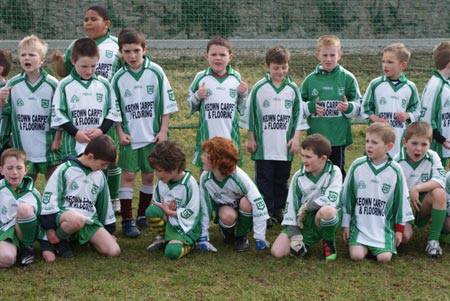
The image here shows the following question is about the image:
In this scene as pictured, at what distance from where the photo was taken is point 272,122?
5930 mm

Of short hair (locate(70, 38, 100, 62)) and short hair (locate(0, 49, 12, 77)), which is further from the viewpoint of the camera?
short hair (locate(0, 49, 12, 77))

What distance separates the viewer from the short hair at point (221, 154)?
16.8 ft

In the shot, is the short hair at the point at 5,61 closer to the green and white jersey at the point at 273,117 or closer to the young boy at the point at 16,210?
the young boy at the point at 16,210

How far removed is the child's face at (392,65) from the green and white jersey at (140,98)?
182cm

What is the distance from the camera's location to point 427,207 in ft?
17.5

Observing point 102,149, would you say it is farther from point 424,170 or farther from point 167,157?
point 424,170

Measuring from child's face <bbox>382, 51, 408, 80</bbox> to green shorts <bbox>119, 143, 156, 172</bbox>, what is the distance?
2.02m

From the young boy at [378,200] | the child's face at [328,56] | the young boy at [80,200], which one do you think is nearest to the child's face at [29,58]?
the young boy at [80,200]

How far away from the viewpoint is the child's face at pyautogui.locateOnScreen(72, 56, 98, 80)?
548 centimetres

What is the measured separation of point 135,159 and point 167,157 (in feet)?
2.77


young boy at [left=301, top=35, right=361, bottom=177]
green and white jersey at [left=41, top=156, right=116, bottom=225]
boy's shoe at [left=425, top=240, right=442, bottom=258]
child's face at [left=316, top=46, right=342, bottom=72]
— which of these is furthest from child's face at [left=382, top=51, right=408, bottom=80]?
green and white jersey at [left=41, top=156, right=116, bottom=225]

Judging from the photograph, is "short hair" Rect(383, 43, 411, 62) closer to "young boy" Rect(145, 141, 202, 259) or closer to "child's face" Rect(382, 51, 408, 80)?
"child's face" Rect(382, 51, 408, 80)

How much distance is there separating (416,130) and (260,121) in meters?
1.32

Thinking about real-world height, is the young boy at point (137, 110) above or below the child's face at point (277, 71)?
below
